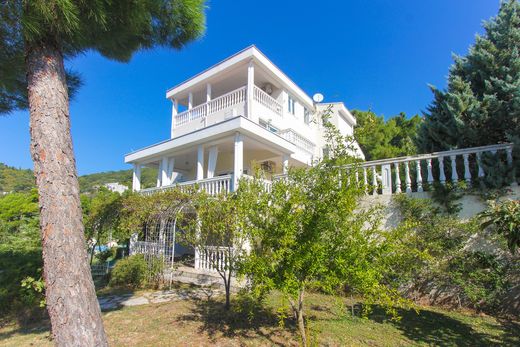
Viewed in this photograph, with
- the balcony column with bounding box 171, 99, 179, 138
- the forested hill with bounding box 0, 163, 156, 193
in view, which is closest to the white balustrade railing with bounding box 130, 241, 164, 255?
the balcony column with bounding box 171, 99, 179, 138

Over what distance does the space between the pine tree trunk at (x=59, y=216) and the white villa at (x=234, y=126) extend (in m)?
6.47

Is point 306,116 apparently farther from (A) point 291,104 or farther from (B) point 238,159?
(B) point 238,159

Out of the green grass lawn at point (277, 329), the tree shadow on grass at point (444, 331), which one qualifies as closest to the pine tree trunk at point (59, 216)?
the green grass lawn at point (277, 329)

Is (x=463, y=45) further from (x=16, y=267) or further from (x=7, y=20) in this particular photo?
(x=16, y=267)

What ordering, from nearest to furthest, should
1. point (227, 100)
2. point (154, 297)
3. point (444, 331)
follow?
1. point (444, 331)
2. point (154, 297)
3. point (227, 100)

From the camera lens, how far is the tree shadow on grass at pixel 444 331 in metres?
4.53

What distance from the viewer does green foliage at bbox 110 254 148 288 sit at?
29.6 feet

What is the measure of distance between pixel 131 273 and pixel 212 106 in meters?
8.69

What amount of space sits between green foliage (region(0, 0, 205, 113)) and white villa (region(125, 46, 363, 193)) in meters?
4.85

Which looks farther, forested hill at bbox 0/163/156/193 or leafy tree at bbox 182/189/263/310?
forested hill at bbox 0/163/156/193

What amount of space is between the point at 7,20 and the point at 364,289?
6174 mm

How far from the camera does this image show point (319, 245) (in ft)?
12.0

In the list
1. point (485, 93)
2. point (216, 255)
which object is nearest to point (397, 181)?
point (485, 93)

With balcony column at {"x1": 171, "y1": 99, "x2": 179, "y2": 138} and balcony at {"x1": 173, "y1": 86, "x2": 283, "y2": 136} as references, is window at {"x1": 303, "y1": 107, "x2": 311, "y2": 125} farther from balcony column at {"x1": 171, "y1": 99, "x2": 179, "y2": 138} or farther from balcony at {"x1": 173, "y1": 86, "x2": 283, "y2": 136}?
balcony column at {"x1": 171, "y1": 99, "x2": 179, "y2": 138}
